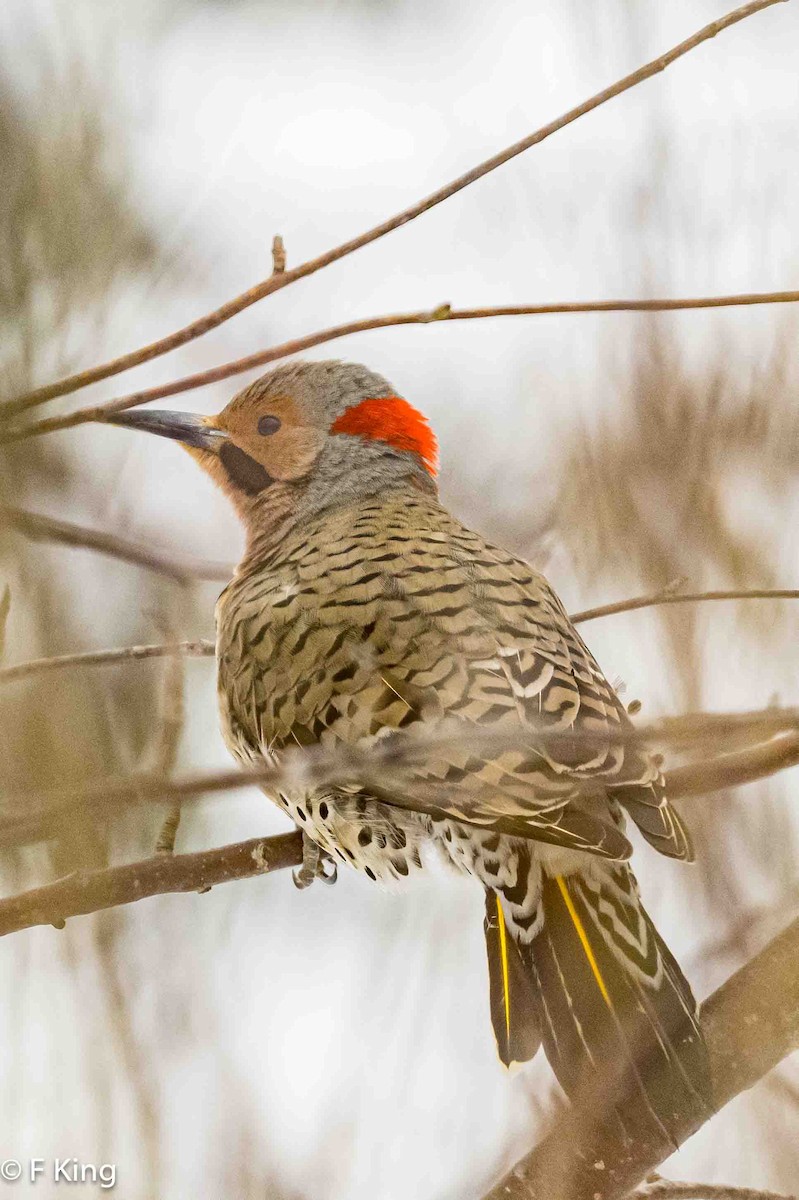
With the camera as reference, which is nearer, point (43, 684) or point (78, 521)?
point (43, 684)

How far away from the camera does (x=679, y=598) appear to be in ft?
7.64

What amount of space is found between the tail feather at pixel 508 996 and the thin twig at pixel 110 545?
1.10 meters

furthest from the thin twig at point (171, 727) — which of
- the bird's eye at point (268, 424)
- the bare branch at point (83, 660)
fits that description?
the bird's eye at point (268, 424)

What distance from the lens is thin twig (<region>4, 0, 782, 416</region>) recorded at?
156cm

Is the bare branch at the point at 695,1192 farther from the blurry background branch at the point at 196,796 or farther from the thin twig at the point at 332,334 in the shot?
the thin twig at the point at 332,334

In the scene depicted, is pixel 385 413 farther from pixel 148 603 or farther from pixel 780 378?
pixel 780 378

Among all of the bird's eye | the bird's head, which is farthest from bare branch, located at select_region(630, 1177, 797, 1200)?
the bird's eye

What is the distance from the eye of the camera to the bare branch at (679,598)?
2129 millimetres

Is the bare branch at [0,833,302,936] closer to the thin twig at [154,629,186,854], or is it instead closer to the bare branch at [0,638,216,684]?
→ the thin twig at [154,629,186,854]

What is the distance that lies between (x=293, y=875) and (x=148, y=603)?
2.98ft

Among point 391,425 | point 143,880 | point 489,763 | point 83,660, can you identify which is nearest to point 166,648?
point 83,660

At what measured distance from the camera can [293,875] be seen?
3146mm

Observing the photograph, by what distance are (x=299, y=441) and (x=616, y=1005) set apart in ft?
7.07

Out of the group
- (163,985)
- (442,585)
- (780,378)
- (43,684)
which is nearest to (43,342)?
(43,684)
